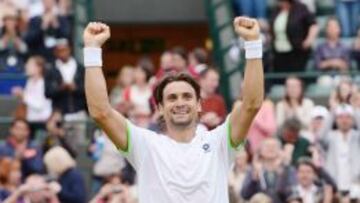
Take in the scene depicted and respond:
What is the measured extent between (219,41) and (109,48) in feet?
14.5

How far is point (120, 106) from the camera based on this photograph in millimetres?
17188

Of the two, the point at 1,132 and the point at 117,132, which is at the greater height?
the point at 117,132

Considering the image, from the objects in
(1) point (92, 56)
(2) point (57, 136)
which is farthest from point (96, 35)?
(2) point (57, 136)

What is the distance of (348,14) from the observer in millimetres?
20469

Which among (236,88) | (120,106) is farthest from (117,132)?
(236,88)

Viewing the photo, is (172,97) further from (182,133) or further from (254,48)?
(254,48)

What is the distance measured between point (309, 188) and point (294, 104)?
2.50 metres

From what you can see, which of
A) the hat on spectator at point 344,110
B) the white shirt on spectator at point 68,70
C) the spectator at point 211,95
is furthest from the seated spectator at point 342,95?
the white shirt on spectator at point 68,70

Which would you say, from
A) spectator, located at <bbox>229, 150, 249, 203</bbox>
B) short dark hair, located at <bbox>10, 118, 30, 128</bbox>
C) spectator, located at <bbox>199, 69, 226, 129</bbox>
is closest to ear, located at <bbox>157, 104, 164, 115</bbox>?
spectator, located at <bbox>229, 150, 249, 203</bbox>

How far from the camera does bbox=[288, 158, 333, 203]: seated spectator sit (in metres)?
14.9

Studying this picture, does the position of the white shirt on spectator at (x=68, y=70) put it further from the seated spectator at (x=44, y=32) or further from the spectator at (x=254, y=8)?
the spectator at (x=254, y=8)

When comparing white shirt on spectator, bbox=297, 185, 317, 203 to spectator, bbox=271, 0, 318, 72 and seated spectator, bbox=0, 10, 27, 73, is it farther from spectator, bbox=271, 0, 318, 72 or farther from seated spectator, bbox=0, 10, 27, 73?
seated spectator, bbox=0, 10, 27, 73

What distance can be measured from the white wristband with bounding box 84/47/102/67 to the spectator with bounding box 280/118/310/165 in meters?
7.58

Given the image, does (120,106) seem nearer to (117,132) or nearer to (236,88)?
(236,88)
